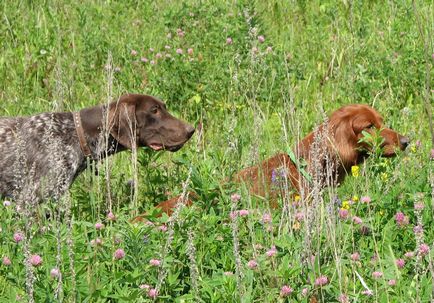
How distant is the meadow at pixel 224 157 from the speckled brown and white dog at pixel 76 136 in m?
0.21

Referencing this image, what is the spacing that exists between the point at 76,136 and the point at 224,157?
151cm

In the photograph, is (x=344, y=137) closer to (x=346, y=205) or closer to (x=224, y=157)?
(x=224, y=157)

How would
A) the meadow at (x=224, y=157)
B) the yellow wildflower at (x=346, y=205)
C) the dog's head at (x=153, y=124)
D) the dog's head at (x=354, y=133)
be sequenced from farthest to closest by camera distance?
the dog's head at (x=153, y=124) → the dog's head at (x=354, y=133) → the yellow wildflower at (x=346, y=205) → the meadow at (x=224, y=157)

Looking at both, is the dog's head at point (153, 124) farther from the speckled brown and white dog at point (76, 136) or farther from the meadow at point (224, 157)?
the meadow at point (224, 157)

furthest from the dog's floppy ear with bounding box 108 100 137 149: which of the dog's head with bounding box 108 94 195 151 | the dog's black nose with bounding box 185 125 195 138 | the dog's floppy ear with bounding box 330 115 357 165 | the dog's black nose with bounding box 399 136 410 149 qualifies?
the dog's black nose with bounding box 399 136 410 149

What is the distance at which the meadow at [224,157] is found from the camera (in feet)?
12.0

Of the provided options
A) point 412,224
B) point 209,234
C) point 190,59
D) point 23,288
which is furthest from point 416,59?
point 23,288

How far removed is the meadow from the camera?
366cm

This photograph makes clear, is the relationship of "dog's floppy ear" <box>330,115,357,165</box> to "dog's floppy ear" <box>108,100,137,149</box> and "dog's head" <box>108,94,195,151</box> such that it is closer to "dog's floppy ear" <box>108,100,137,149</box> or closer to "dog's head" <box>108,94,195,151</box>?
"dog's head" <box>108,94,195,151</box>

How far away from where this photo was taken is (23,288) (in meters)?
3.76

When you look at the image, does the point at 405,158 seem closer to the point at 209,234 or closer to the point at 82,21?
the point at 209,234

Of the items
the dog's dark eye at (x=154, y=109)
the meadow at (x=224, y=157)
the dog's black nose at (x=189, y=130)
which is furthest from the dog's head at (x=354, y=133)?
the dog's dark eye at (x=154, y=109)

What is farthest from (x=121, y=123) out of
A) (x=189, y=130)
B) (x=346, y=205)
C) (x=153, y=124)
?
(x=346, y=205)

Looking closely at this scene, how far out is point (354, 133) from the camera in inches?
235
